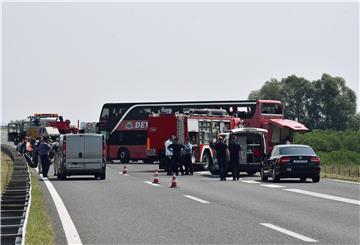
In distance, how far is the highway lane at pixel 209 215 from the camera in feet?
42.9

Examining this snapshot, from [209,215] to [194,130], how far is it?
85.1 feet

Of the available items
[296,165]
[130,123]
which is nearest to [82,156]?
[296,165]

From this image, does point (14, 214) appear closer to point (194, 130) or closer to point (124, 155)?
point (194, 130)

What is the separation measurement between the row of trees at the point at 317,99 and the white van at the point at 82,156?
320ft

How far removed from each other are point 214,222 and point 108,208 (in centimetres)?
396

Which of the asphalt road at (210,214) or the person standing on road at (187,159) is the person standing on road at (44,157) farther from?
the asphalt road at (210,214)

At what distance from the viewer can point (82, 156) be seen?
34.0 m

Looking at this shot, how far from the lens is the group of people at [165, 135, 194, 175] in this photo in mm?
37125

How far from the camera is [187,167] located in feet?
127

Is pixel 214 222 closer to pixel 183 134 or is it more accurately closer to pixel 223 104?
pixel 183 134

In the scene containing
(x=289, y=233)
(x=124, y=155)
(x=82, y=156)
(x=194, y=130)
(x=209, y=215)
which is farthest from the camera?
(x=124, y=155)

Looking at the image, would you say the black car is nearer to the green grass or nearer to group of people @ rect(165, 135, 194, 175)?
group of people @ rect(165, 135, 194, 175)

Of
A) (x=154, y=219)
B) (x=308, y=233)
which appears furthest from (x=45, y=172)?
(x=308, y=233)

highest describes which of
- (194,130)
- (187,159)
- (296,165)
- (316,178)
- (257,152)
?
(194,130)
